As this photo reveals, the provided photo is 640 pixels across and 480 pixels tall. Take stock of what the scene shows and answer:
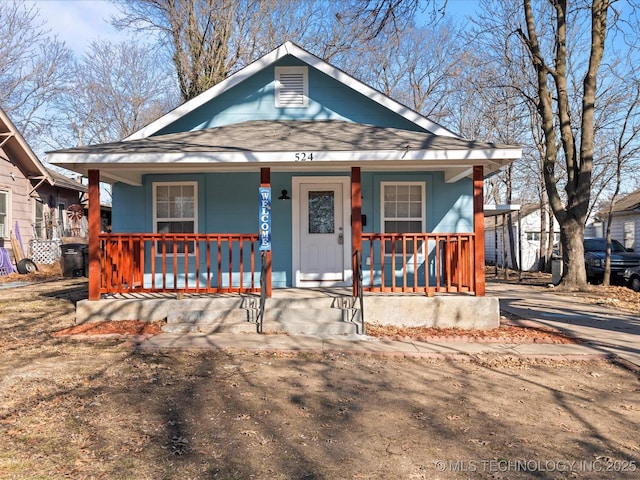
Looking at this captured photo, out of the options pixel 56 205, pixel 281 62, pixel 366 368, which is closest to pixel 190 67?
pixel 56 205

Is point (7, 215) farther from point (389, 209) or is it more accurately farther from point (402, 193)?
point (402, 193)

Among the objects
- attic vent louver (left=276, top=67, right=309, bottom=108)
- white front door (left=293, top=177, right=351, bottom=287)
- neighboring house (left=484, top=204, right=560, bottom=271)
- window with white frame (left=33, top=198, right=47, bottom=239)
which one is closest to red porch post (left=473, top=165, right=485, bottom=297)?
A: white front door (left=293, top=177, right=351, bottom=287)

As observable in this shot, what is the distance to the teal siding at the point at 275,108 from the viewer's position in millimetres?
9945

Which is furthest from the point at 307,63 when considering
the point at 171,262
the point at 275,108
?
the point at 171,262

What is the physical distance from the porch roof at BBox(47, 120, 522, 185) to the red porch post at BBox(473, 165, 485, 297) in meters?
0.26

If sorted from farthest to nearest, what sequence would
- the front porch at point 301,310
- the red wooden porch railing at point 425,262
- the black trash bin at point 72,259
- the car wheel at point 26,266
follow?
the car wheel at point 26,266
the black trash bin at point 72,259
the red wooden porch railing at point 425,262
the front porch at point 301,310

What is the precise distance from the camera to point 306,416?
4.26m

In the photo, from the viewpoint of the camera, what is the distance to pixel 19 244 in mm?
17219

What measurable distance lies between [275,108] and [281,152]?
2826 millimetres

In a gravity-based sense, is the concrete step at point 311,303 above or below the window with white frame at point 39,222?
below

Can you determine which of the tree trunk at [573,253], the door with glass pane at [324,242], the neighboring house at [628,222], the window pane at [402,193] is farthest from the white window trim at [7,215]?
the neighboring house at [628,222]

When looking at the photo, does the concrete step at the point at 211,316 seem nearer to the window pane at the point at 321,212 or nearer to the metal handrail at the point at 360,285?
the metal handrail at the point at 360,285

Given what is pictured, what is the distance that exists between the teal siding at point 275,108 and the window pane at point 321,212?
1603 mm

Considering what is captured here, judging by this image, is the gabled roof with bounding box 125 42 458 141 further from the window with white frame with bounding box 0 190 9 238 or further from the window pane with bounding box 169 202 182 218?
the window with white frame with bounding box 0 190 9 238
